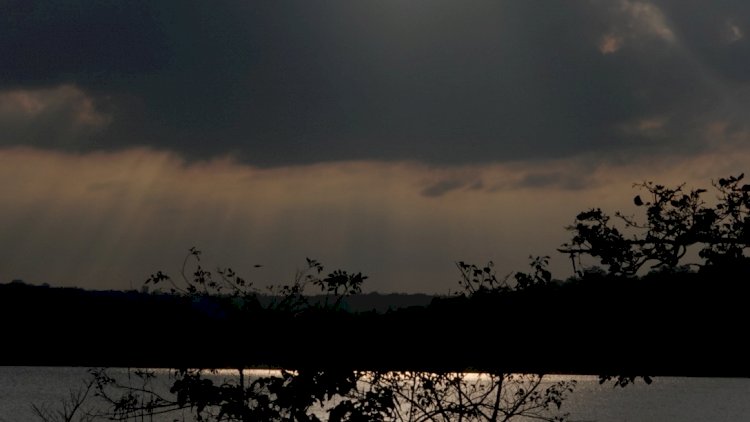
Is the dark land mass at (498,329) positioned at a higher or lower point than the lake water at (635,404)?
higher

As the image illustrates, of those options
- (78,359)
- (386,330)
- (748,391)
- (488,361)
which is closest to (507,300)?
(488,361)

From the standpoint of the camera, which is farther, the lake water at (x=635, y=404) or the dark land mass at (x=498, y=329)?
the lake water at (x=635, y=404)

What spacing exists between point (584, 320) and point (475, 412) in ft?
22.5

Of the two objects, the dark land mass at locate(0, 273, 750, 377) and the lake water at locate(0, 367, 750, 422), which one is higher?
the dark land mass at locate(0, 273, 750, 377)

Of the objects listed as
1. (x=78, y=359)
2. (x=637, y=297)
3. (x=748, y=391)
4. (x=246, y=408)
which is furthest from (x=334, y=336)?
(x=748, y=391)

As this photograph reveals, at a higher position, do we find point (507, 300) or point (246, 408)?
point (507, 300)

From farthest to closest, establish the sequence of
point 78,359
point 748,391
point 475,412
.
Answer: point 748,391, point 78,359, point 475,412

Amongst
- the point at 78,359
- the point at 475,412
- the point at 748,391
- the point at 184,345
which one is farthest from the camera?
the point at 748,391

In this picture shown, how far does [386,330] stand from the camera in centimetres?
1800

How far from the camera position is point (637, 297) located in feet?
65.1

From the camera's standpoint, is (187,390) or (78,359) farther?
(78,359)

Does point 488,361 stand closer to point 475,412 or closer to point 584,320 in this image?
point 584,320

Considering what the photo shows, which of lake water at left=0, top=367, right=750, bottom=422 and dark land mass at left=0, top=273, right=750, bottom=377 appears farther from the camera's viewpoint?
lake water at left=0, top=367, right=750, bottom=422

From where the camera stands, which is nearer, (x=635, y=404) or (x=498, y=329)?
(x=498, y=329)
